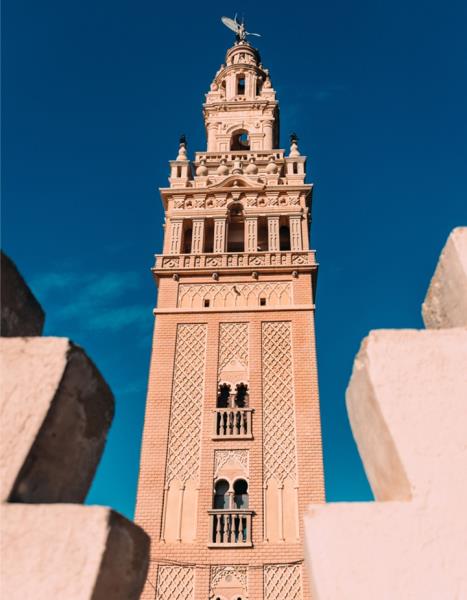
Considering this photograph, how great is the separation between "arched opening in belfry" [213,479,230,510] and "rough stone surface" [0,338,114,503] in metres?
11.2

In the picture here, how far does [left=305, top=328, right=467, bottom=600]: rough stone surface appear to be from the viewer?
51.9 inches

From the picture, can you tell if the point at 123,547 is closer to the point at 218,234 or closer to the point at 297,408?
the point at 297,408

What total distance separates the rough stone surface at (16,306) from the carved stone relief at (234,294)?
13633mm

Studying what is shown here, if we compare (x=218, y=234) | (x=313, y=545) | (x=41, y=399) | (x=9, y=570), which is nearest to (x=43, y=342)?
(x=41, y=399)

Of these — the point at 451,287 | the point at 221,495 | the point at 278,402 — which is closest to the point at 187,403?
the point at 278,402

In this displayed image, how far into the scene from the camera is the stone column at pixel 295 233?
16717mm

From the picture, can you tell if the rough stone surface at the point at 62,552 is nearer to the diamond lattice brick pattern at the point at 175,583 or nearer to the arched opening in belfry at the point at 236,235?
the diamond lattice brick pattern at the point at 175,583

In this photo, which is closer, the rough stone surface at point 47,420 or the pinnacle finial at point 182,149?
the rough stone surface at point 47,420

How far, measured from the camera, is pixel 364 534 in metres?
1.38

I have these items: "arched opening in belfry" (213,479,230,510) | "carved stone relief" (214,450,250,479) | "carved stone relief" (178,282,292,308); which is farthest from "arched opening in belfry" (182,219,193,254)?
"arched opening in belfry" (213,479,230,510)

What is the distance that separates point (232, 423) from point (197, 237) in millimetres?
6292

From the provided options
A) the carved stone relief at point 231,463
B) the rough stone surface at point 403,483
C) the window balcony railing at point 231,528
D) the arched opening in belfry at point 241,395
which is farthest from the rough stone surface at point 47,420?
the arched opening in belfry at point 241,395

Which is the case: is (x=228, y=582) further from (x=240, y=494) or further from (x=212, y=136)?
(x=212, y=136)

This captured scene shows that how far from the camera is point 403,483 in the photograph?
4.78 ft
